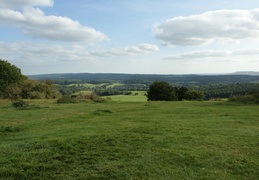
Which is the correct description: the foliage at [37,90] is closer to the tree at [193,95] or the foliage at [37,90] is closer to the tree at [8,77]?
the tree at [8,77]

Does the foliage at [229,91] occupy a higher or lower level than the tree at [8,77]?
lower

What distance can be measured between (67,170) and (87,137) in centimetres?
237

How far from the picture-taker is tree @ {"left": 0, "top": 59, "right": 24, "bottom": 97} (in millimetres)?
32750

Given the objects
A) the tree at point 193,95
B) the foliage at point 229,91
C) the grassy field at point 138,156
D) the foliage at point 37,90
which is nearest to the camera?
the grassy field at point 138,156

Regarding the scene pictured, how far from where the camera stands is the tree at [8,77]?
32750 mm

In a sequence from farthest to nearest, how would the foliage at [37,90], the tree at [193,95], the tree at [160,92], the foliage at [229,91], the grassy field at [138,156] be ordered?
1. the foliage at [229,91]
2. the tree at [193,95]
3. the tree at [160,92]
4. the foliage at [37,90]
5. the grassy field at [138,156]

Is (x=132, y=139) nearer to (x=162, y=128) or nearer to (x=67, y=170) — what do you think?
(x=162, y=128)

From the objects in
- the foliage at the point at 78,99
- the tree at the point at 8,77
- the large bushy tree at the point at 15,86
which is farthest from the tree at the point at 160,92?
the tree at the point at 8,77

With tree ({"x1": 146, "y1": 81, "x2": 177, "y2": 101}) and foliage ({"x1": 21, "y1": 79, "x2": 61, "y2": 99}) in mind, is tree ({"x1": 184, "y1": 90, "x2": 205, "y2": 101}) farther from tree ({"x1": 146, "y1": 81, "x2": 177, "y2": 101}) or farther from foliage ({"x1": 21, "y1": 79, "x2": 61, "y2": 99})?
foliage ({"x1": 21, "y1": 79, "x2": 61, "y2": 99})

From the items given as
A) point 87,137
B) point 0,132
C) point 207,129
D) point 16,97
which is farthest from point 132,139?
point 16,97

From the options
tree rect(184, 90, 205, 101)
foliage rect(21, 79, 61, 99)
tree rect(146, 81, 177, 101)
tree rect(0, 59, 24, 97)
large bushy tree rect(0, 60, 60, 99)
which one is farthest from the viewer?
tree rect(184, 90, 205, 101)

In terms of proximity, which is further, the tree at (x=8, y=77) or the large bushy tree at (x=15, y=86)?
the tree at (x=8, y=77)

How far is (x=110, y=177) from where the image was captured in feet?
13.2

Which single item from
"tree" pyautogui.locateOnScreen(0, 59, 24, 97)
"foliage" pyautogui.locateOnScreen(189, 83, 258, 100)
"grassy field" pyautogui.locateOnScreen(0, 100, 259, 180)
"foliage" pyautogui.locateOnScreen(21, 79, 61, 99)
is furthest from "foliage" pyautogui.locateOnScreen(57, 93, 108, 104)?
"foliage" pyautogui.locateOnScreen(189, 83, 258, 100)
